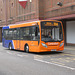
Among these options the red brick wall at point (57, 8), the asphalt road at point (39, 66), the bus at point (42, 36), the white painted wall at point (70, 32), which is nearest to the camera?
the asphalt road at point (39, 66)

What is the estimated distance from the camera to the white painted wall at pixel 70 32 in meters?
21.5

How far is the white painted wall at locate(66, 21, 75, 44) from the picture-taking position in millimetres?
21516

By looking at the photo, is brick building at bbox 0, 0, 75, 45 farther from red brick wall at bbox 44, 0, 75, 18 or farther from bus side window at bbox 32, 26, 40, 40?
bus side window at bbox 32, 26, 40, 40

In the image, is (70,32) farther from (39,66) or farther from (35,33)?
(39,66)

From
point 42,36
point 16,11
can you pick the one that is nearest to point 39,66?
point 42,36

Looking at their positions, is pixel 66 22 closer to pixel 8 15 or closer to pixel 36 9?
pixel 36 9

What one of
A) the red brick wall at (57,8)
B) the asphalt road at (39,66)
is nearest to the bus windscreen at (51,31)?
the asphalt road at (39,66)

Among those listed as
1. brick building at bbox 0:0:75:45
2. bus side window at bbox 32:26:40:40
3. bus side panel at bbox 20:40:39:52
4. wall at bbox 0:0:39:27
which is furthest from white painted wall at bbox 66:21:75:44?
bus side window at bbox 32:26:40:40

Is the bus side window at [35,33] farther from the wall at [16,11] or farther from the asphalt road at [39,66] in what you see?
the wall at [16,11]

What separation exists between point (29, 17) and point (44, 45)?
14.9m

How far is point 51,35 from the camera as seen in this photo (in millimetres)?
12969

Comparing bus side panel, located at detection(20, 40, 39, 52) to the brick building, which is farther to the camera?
the brick building

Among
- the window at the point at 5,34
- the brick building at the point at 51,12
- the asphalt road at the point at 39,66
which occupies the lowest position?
the asphalt road at the point at 39,66

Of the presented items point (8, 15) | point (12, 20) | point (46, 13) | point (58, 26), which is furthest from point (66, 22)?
point (8, 15)
